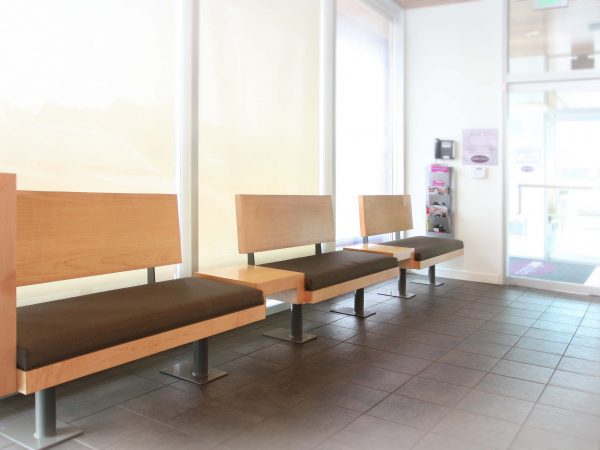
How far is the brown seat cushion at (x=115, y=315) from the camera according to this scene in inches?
76.0

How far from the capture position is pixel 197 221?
351cm

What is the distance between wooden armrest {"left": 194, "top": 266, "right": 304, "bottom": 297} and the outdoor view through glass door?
3.56 meters

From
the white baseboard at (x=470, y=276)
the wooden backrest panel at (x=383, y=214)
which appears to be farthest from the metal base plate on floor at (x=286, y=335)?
the white baseboard at (x=470, y=276)

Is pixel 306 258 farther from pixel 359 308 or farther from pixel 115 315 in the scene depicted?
pixel 115 315

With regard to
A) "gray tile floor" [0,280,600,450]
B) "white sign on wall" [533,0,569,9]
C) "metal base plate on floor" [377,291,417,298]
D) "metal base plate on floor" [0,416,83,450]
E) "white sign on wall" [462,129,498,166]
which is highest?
"white sign on wall" [533,0,569,9]

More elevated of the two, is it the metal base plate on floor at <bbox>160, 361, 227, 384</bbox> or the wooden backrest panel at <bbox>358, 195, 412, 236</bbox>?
the wooden backrest panel at <bbox>358, 195, 412, 236</bbox>

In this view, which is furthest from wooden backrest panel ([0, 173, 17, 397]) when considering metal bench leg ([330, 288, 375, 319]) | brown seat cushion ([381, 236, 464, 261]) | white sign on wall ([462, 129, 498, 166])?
white sign on wall ([462, 129, 498, 166])

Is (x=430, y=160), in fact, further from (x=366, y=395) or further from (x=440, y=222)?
(x=366, y=395)

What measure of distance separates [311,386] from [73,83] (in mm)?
2067

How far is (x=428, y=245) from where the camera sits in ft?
16.7

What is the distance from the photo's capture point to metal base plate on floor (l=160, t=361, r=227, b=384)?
282 cm

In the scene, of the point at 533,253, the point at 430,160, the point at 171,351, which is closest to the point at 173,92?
the point at 171,351

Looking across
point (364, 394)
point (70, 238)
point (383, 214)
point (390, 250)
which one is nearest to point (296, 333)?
point (364, 394)

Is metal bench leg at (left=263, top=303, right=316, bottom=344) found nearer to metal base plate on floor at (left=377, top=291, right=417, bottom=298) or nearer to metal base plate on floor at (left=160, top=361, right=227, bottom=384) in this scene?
metal base plate on floor at (left=160, top=361, right=227, bottom=384)
